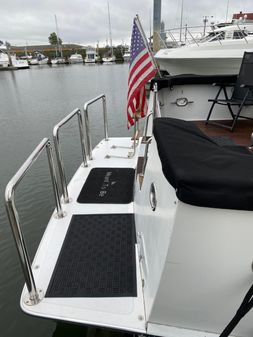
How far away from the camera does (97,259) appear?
1946 millimetres

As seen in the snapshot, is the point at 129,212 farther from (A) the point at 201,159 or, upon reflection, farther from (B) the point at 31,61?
(B) the point at 31,61

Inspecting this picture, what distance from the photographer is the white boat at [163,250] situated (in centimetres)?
93

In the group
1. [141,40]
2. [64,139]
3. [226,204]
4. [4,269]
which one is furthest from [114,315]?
[64,139]

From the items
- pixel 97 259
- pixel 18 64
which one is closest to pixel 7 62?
pixel 18 64

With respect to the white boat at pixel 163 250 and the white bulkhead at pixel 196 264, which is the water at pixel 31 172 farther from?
the white bulkhead at pixel 196 264

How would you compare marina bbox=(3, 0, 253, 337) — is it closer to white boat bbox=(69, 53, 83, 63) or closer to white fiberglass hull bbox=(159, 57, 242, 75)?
white fiberglass hull bbox=(159, 57, 242, 75)

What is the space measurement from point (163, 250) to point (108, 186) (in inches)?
76.6

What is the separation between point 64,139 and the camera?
704 cm

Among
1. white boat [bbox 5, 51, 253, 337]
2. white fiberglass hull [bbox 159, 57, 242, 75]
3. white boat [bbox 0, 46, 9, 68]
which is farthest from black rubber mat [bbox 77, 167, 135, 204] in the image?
white boat [bbox 0, 46, 9, 68]

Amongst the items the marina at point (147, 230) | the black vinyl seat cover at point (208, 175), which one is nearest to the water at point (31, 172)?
the marina at point (147, 230)

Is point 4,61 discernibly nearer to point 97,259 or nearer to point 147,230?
point 97,259

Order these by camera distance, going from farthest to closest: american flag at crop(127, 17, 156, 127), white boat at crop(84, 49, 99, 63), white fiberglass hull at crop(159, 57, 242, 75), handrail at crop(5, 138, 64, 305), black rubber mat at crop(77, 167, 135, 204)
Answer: white boat at crop(84, 49, 99, 63) < white fiberglass hull at crop(159, 57, 242, 75) < american flag at crop(127, 17, 156, 127) < black rubber mat at crop(77, 167, 135, 204) < handrail at crop(5, 138, 64, 305)

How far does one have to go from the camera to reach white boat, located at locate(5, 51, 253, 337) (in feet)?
3.06

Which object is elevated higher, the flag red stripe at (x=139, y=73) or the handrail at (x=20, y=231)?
the flag red stripe at (x=139, y=73)
